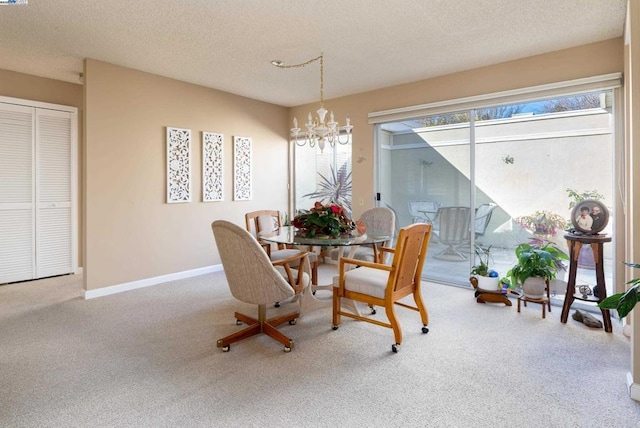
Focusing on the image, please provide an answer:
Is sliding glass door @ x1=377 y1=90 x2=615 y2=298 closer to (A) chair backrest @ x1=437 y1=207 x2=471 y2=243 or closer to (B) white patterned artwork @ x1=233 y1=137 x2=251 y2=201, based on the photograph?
(A) chair backrest @ x1=437 y1=207 x2=471 y2=243

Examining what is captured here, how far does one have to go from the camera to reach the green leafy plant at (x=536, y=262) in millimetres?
3396

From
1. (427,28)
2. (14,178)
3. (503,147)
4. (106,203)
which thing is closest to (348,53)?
(427,28)

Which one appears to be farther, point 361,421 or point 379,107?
point 379,107

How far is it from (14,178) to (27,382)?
129 inches

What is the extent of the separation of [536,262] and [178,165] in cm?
426

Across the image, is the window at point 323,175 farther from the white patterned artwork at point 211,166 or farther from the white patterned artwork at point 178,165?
the white patterned artwork at point 178,165

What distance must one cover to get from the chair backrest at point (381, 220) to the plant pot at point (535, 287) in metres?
1.39

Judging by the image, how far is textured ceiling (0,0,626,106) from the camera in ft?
9.16

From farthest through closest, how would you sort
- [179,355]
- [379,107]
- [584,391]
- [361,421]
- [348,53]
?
[379,107] < [348,53] < [179,355] < [584,391] < [361,421]

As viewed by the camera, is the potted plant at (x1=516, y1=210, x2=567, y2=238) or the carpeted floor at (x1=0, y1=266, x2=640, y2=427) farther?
the potted plant at (x1=516, y1=210, x2=567, y2=238)

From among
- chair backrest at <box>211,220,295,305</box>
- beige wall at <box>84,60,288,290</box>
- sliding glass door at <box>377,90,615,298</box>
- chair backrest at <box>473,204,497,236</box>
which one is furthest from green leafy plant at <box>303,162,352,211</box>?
chair backrest at <box>211,220,295,305</box>

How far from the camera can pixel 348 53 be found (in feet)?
12.2

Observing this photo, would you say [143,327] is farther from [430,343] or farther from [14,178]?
[14,178]

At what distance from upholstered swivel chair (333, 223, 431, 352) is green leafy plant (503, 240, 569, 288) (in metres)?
1.22
